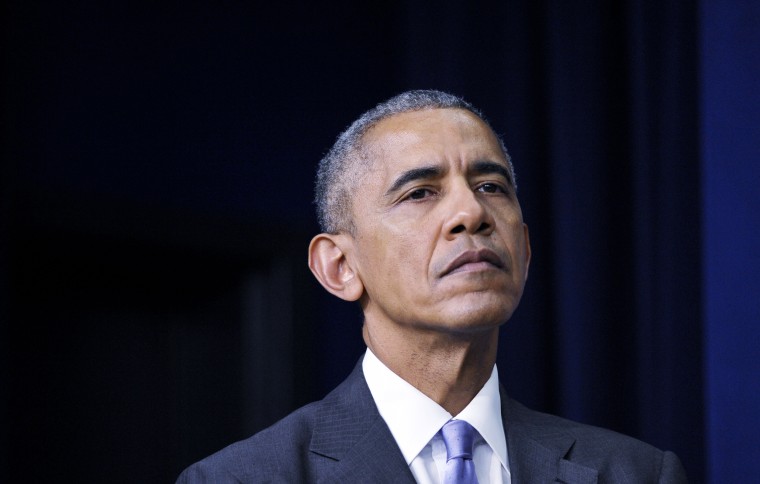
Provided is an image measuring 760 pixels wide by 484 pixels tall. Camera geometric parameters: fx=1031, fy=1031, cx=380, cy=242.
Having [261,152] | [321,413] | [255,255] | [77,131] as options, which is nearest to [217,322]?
[255,255]

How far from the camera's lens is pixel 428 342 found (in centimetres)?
197

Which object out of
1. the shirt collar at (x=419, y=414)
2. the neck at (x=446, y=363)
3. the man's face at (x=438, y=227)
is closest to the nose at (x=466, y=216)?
the man's face at (x=438, y=227)

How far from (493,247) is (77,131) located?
1144 mm

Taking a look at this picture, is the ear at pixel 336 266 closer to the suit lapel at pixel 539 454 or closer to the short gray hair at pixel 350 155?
the short gray hair at pixel 350 155

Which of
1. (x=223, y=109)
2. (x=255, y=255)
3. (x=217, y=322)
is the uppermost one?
(x=223, y=109)

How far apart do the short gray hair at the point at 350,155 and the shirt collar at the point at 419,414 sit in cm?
34

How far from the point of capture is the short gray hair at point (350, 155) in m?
2.11

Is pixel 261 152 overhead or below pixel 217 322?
overhead

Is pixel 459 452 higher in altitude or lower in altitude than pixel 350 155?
lower

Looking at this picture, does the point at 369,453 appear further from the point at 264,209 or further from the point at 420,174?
the point at 264,209

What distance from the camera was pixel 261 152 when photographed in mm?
2930

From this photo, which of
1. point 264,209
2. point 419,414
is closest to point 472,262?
point 419,414

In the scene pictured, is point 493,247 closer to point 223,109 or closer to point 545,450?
point 545,450

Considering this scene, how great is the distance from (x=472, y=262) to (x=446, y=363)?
0.74 ft
